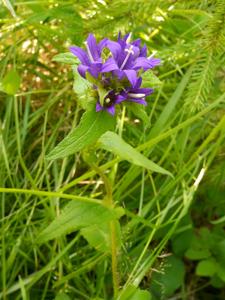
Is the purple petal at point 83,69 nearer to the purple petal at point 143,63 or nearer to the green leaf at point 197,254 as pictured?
the purple petal at point 143,63

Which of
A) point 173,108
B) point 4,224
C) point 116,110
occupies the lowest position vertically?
point 4,224

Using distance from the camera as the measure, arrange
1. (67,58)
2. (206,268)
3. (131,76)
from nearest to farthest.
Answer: (131,76), (67,58), (206,268)

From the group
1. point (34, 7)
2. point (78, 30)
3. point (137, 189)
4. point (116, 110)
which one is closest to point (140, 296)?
point (116, 110)

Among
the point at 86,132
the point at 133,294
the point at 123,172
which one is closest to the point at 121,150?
the point at 86,132

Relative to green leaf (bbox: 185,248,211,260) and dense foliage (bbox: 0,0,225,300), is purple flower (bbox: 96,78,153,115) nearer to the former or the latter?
dense foliage (bbox: 0,0,225,300)

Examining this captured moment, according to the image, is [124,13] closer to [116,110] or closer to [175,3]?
[175,3]

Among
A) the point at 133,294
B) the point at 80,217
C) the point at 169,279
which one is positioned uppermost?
the point at 80,217

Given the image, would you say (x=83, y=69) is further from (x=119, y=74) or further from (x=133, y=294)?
(x=133, y=294)
